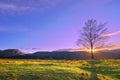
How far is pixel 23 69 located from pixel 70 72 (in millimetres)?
6625

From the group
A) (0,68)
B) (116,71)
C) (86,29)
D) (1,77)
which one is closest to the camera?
(1,77)

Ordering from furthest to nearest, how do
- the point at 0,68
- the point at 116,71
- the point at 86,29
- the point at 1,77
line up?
the point at 86,29, the point at 116,71, the point at 0,68, the point at 1,77

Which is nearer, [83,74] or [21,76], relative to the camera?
[21,76]

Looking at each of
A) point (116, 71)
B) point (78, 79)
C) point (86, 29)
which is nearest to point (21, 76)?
point (78, 79)

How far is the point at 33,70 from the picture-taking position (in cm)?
4291

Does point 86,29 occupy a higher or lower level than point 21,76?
higher

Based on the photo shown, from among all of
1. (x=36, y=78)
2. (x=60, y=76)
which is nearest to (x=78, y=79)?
(x=60, y=76)

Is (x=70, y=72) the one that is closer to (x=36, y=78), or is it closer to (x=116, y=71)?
(x=36, y=78)

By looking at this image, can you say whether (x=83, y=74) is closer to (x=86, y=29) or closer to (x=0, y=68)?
(x=0, y=68)

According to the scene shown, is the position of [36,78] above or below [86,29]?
below

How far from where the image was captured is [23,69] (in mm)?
43281

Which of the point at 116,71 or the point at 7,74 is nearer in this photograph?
the point at 7,74

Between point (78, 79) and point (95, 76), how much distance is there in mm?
4013

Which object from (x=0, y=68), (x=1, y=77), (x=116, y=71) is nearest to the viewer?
(x=1, y=77)
